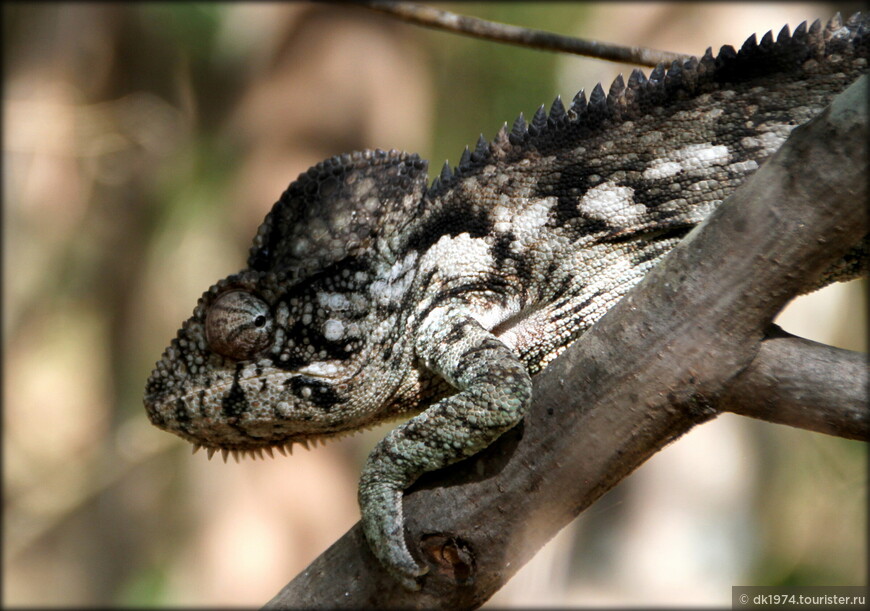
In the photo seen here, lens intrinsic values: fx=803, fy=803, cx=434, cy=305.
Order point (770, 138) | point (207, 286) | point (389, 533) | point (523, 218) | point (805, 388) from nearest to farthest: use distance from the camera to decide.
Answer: point (805, 388), point (389, 533), point (770, 138), point (523, 218), point (207, 286)

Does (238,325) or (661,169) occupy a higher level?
(661,169)

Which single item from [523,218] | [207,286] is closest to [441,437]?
[523,218]

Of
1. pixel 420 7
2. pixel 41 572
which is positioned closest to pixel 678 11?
pixel 420 7

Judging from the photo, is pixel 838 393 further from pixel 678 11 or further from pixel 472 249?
pixel 678 11

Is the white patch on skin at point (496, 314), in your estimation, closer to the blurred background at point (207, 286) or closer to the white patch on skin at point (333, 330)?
the white patch on skin at point (333, 330)

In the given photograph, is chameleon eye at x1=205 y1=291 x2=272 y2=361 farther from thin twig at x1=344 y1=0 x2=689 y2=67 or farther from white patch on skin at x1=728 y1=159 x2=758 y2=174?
white patch on skin at x1=728 y1=159 x2=758 y2=174

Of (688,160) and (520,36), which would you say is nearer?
(688,160)

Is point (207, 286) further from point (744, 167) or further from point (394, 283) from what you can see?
point (744, 167)
